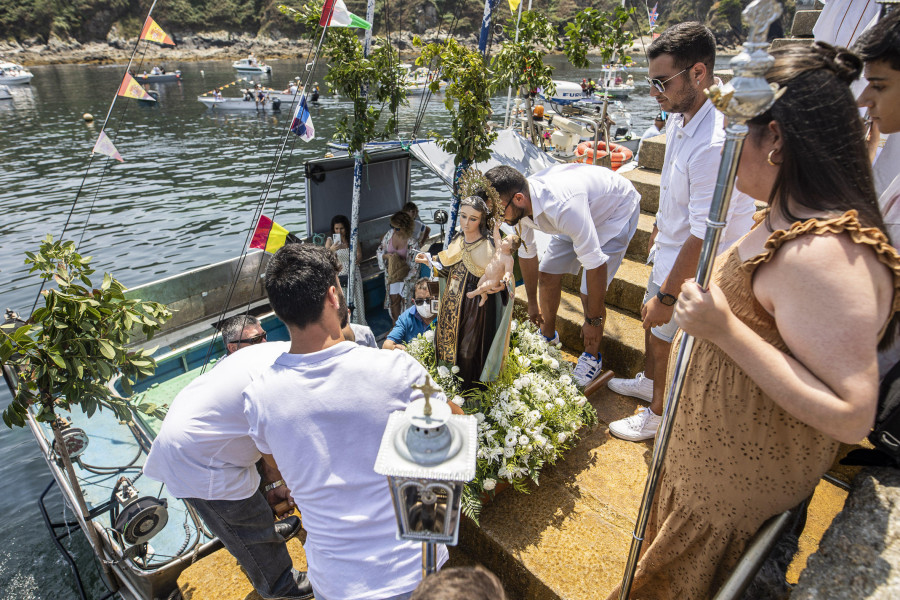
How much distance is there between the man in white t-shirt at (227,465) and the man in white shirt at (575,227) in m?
1.99

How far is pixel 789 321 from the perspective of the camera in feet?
4.09

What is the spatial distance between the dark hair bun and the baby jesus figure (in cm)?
182

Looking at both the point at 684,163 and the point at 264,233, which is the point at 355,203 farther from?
the point at 684,163

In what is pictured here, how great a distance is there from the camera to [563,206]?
3590mm

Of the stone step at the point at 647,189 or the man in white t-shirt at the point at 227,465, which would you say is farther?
the stone step at the point at 647,189

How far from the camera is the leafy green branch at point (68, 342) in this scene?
2588mm

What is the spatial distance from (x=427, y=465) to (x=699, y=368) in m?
0.93

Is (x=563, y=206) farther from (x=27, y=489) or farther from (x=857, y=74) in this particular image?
(x=27, y=489)

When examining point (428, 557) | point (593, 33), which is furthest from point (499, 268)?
point (593, 33)

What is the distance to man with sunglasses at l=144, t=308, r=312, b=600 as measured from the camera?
230 cm

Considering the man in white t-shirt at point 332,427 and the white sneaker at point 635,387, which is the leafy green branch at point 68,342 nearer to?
the man in white t-shirt at point 332,427

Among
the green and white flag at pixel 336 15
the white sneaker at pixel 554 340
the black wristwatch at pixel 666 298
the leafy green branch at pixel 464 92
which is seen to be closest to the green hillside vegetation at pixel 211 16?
the green and white flag at pixel 336 15

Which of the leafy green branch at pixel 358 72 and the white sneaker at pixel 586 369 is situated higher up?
the leafy green branch at pixel 358 72

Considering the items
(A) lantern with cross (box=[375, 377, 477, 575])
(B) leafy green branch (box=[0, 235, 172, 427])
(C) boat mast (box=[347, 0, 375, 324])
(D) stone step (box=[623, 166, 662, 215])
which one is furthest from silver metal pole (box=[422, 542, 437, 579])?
(C) boat mast (box=[347, 0, 375, 324])
